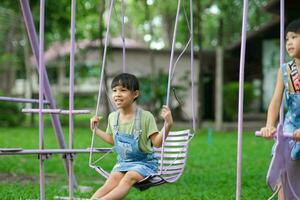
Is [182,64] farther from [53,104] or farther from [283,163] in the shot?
[283,163]

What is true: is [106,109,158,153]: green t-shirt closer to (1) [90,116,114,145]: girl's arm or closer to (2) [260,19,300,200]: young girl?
(1) [90,116,114,145]: girl's arm

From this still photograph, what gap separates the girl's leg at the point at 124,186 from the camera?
432 cm

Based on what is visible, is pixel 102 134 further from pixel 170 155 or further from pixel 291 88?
pixel 291 88

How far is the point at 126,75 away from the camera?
15.1 feet

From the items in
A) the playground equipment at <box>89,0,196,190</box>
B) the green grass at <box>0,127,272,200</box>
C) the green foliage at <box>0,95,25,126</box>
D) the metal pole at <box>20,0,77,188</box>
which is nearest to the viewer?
the playground equipment at <box>89,0,196,190</box>

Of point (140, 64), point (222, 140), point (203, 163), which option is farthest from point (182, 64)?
point (203, 163)

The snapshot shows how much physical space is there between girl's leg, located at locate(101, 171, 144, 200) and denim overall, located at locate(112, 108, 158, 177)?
134 mm

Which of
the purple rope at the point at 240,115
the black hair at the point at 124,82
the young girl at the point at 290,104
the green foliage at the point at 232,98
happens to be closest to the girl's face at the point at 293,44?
the young girl at the point at 290,104

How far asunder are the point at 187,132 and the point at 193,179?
298 centimetres

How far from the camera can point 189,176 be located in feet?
26.7

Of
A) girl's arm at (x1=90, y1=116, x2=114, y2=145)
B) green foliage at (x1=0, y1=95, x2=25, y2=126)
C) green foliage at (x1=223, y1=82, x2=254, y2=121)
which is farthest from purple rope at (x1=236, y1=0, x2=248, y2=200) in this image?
green foliage at (x1=0, y1=95, x2=25, y2=126)

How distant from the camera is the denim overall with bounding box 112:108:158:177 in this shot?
4.57 meters

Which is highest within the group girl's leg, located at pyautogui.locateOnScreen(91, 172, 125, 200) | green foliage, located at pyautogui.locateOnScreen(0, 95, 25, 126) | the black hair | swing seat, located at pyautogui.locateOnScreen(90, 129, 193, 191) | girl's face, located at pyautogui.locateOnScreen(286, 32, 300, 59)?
girl's face, located at pyautogui.locateOnScreen(286, 32, 300, 59)

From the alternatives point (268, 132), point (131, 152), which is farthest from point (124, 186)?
point (268, 132)
